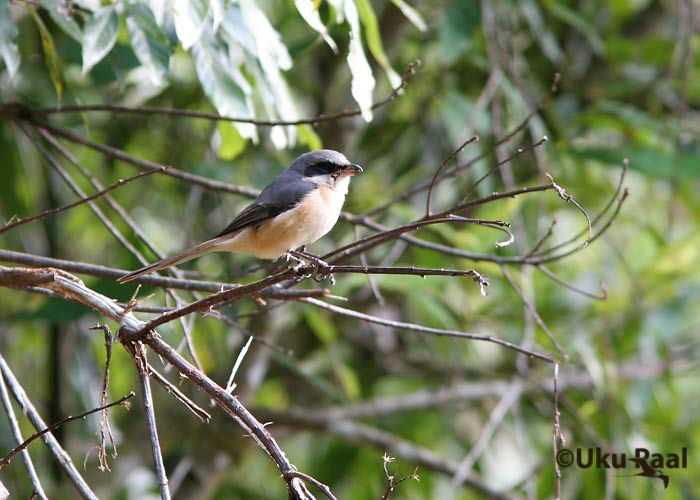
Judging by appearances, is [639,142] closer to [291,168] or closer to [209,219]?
[291,168]

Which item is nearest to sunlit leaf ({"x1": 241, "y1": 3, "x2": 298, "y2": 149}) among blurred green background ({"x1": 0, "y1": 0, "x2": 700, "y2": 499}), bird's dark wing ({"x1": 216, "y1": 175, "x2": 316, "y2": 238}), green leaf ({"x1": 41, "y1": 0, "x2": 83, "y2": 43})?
bird's dark wing ({"x1": 216, "y1": 175, "x2": 316, "y2": 238})

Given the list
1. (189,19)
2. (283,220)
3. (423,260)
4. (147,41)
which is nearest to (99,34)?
(147,41)

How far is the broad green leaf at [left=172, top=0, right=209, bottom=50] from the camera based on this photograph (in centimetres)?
260

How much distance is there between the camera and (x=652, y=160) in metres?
4.87

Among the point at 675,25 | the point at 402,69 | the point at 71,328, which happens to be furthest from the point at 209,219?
the point at 675,25

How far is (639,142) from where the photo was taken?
531 cm

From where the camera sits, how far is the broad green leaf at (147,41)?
10.1 feet

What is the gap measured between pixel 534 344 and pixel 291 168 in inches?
84.9

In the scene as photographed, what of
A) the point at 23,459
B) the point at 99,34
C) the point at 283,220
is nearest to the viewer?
the point at 23,459

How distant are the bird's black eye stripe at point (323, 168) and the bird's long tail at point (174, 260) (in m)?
0.65

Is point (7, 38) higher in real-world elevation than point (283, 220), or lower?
higher

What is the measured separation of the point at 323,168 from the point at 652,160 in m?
1.98

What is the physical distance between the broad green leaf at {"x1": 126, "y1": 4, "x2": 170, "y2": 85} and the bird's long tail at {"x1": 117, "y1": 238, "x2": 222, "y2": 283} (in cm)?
62

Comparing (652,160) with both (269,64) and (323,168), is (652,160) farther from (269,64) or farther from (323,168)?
(269,64)
